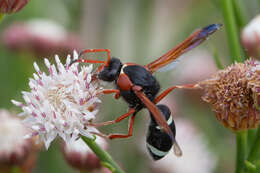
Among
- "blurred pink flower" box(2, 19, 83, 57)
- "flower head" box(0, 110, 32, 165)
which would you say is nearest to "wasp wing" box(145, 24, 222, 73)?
"flower head" box(0, 110, 32, 165)

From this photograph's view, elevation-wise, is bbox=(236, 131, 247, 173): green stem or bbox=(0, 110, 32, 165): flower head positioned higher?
bbox=(0, 110, 32, 165): flower head

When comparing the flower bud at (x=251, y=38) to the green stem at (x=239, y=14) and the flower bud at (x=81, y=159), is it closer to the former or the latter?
the green stem at (x=239, y=14)

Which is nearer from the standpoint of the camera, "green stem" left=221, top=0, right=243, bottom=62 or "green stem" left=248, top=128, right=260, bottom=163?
"green stem" left=248, top=128, right=260, bottom=163

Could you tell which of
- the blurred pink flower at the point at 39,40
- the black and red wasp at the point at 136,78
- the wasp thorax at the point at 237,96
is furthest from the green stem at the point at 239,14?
the blurred pink flower at the point at 39,40

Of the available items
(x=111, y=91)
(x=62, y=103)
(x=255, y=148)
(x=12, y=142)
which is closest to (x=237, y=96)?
(x=255, y=148)

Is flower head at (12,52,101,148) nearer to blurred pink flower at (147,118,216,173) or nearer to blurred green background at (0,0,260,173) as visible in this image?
blurred green background at (0,0,260,173)

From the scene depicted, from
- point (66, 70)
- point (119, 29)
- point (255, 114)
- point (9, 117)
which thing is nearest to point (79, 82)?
point (66, 70)
